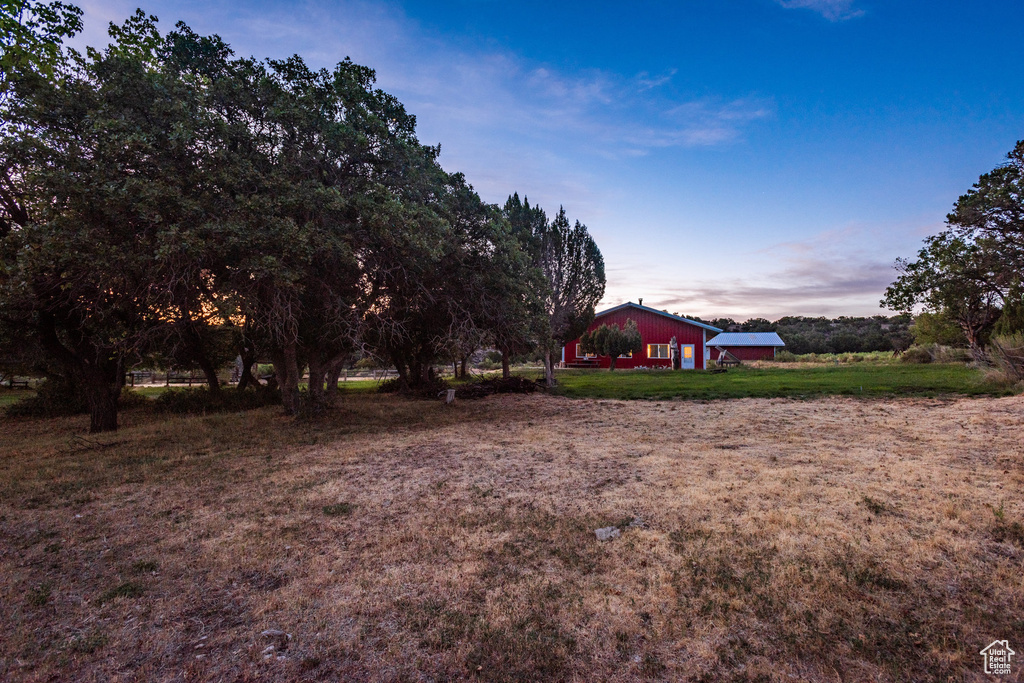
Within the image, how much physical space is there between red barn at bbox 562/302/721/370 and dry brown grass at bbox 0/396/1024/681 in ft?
86.5

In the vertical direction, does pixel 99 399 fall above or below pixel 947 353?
below

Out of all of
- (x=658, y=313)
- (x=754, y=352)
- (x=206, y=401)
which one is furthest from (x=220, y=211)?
(x=754, y=352)

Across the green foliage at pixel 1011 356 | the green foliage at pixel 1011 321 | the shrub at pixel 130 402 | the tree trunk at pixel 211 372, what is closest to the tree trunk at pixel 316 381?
the tree trunk at pixel 211 372

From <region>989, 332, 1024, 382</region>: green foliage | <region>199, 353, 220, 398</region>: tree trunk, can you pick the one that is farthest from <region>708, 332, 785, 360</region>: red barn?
<region>199, 353, 220, 398</region>: tree trunk

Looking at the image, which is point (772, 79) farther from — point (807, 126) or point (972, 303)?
point (972, 303)

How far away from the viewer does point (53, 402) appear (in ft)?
46.5

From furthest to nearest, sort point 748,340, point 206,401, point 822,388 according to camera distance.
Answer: point 748,340
point 822,388
point 206,401

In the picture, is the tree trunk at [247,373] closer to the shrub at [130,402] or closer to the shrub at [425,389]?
the shrub at [130,402]

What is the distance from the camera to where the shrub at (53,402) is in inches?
550

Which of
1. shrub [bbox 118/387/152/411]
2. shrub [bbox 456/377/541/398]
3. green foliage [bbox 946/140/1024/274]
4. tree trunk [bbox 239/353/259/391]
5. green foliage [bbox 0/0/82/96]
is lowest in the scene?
shrub [bbox 118/387/152/411]

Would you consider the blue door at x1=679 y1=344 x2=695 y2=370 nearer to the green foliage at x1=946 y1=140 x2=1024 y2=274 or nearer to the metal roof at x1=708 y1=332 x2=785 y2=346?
the metal roof at x1=708 y1=332 x2=785 y2=346

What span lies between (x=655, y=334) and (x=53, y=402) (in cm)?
3305

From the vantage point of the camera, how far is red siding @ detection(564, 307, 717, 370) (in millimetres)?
33656

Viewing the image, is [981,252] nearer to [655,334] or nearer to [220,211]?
[220,211]
